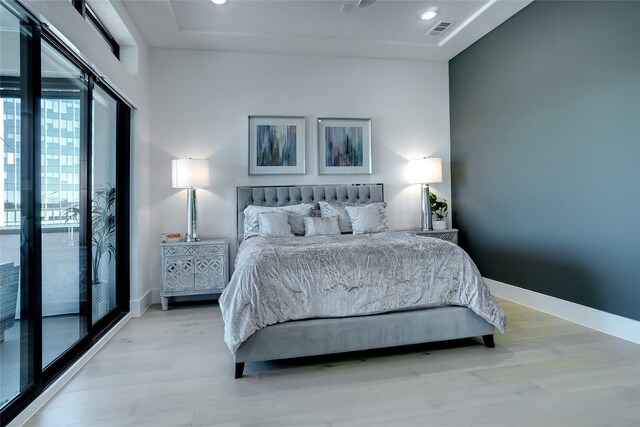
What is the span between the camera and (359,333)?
2303 mm

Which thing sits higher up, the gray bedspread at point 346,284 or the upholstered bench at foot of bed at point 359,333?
the gray bedspread at point 346,284

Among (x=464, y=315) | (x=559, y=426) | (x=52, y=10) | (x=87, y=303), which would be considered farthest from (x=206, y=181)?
(x=559, y=426)

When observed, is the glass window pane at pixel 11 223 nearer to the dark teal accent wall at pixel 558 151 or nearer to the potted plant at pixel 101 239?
the potted plant at pixel 101 239

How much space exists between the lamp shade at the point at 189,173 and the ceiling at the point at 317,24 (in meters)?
1.47

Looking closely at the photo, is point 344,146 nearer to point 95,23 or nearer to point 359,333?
point 359,333

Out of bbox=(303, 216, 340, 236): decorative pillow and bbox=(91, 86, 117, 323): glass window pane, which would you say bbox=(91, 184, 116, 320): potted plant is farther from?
bbox=(303, 216, 340, 236): decorative pillow

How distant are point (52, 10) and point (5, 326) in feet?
5.95

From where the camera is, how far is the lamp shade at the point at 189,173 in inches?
145

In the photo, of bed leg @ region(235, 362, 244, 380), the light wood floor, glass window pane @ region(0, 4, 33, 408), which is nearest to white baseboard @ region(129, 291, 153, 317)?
the light wood floor

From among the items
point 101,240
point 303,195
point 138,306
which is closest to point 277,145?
point 303,195

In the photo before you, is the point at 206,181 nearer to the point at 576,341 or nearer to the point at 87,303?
the point at 87,303

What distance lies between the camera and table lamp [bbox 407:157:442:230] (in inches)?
169

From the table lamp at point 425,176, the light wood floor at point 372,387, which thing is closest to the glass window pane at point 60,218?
the light wood floor at point 372,387

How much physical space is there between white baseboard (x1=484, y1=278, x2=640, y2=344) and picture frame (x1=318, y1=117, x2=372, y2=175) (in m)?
2.29
